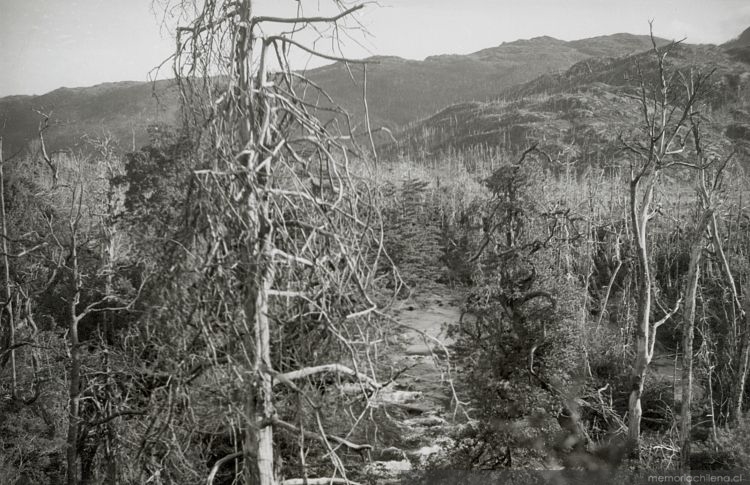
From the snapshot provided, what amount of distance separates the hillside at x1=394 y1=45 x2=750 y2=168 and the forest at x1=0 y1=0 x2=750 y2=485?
221ft

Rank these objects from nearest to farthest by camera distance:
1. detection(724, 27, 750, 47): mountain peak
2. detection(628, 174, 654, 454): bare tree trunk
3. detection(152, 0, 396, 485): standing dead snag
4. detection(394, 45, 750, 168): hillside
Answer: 1. detection(152, 0, 396, 485): standing dead snag
2. detection(628, 174, 654, 454): bare tree trunk
3. detection(394, 45, 750, 168): hillside
4. detection(724, 27, 750, 47): mountain peak

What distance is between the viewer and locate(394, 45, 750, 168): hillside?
100875 mm

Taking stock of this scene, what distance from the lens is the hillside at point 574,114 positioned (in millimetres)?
100875

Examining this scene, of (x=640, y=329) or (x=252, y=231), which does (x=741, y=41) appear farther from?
(x=252, y=231)

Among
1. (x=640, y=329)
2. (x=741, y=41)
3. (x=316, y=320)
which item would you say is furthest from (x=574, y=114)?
(x=316, y=320)

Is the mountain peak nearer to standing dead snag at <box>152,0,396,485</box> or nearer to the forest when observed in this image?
the forest

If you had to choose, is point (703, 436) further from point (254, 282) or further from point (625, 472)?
point (254, 282)

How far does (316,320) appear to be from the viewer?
3.62 m

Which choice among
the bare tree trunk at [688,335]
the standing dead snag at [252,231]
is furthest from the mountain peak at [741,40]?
the standing dead snag at [252,231]

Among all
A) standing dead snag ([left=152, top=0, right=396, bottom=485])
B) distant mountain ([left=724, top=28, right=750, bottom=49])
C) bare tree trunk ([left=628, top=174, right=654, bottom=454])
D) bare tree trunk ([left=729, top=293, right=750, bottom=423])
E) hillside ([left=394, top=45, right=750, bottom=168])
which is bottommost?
bare tree trunk ([left=729, top=293, right=750, bottom=423])

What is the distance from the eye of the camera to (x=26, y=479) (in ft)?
51.4

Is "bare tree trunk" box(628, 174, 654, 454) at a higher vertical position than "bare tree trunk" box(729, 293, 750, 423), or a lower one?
higher

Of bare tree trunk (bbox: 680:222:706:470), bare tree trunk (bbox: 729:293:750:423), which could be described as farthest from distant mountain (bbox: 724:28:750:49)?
bare tree trunk (bbox: 680:222:706:470)

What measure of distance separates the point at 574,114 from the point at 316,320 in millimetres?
127847
